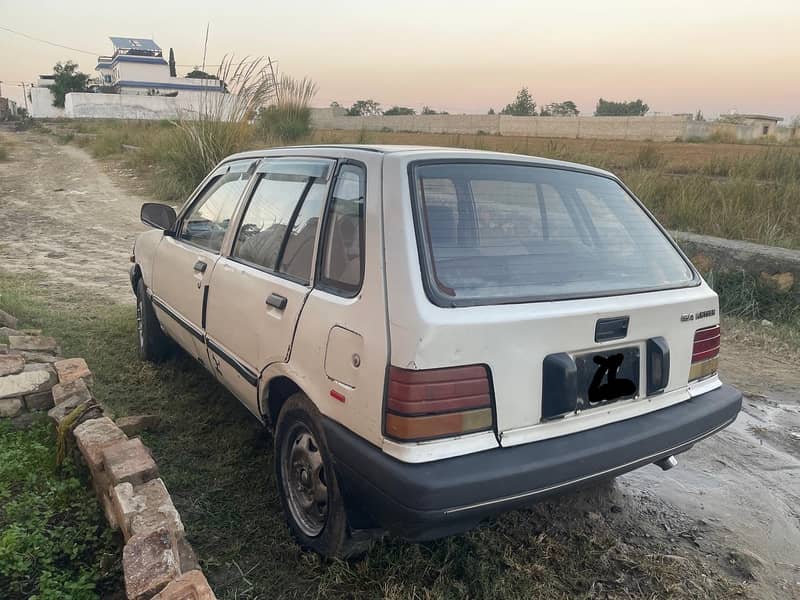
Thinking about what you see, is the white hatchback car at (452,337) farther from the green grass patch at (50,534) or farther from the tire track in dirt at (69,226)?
the tire track in dirt at (69,226)

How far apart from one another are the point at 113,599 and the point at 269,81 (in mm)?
10998

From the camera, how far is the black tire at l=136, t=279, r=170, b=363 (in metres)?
4.21

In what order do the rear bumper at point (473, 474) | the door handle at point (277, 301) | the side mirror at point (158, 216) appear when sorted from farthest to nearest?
the side mirror at point (158, 216), the door handle at point (277, 301), the rear bumper at point (473, 474)

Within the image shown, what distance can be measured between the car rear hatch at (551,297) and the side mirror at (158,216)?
2.39m

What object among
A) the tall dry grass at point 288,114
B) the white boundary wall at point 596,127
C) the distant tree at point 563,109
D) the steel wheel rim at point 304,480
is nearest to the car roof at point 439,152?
the steel wheel rim at point 304,480

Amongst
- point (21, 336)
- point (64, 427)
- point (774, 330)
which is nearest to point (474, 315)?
point (64, 427)

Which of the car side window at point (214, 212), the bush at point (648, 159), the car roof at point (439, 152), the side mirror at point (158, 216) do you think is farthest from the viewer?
the bush at point (648, 159)

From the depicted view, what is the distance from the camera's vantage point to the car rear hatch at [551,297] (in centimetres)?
188

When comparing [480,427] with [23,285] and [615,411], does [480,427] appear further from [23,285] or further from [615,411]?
[23,285]

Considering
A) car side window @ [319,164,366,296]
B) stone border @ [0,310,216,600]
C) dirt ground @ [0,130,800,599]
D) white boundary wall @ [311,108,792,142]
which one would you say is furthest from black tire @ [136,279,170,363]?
white boundary wall @ [311,108,792,142]

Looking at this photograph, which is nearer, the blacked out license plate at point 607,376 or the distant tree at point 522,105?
the blacked out license plate at point 607,376

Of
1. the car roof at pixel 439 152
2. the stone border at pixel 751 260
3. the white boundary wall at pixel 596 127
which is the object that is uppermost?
the white boundary wall at pixel 596 127

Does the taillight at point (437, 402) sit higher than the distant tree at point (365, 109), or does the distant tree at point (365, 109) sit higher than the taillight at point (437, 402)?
the distant tree at point (365, 109)

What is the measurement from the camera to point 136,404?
3.71 meters
